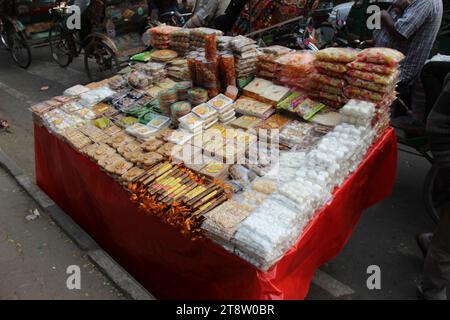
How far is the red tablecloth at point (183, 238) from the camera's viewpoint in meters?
1.97

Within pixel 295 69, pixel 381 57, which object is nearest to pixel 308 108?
pixel 295 69

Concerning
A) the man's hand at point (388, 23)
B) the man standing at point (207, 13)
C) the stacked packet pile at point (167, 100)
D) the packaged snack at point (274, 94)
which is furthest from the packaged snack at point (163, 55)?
the man's hand at point (388, 23)

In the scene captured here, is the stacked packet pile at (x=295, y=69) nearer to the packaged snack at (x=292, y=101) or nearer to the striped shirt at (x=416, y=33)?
the packaged snack at (x=292, y=101)

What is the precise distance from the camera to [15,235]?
3.29 metres

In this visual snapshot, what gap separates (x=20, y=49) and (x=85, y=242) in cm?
670

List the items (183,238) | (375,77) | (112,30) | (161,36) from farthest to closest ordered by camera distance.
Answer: (112,30)
(161,36)
(375,77)
(183,238)

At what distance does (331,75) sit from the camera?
2801mm

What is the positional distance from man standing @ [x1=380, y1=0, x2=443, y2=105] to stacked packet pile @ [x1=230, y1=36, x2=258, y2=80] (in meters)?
1.52

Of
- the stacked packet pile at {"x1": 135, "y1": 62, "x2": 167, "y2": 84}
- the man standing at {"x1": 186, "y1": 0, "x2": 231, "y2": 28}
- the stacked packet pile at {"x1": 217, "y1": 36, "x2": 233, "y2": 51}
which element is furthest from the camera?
the man standing at {"x1": 186, "y1": 0, "x2": 231, "y2": 28}

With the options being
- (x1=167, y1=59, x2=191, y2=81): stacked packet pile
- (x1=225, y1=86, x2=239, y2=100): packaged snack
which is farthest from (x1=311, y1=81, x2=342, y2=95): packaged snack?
(x1=167, y1=59, x2=191, y2=81): stacked packet pile

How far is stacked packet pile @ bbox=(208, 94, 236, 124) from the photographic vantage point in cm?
288

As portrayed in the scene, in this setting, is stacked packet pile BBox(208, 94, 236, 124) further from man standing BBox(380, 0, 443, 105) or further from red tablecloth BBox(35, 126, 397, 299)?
man standing BBox(380, 0, 443, 105)

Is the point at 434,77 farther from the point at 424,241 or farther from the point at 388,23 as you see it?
the point at 424,241

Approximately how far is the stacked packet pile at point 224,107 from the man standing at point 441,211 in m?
1.39
